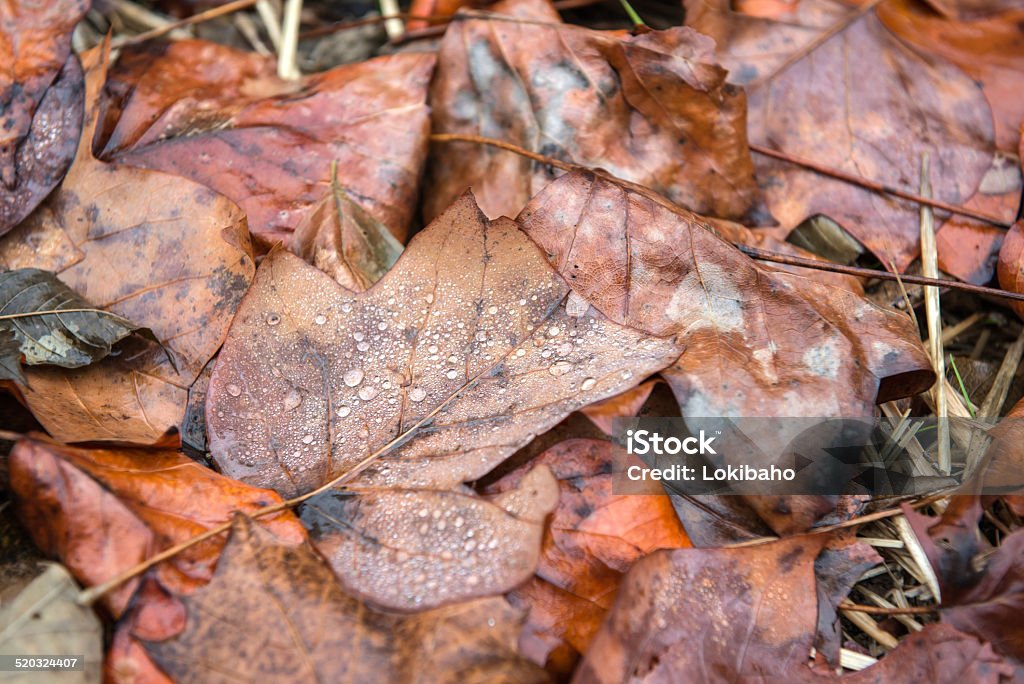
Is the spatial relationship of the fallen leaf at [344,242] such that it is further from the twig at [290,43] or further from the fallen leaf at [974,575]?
the fallen leaf at [974,575]

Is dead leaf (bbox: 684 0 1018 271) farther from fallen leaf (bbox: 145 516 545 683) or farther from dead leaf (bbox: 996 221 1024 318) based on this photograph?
fallen leaf (bbox: 145 516 545 683)

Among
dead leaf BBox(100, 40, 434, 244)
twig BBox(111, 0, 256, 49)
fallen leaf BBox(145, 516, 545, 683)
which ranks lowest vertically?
fallen leaf BBox(145, 516, 545, 683)

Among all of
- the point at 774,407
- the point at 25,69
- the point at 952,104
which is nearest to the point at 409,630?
the point at 774,407

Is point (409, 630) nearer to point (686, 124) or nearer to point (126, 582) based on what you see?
point (126, 582)

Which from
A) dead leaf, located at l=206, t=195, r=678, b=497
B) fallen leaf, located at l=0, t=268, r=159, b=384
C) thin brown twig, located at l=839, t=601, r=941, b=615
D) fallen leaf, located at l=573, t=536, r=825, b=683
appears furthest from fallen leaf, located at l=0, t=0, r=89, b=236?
thin brown twig, located at l=839, t=601, r=941, b=615

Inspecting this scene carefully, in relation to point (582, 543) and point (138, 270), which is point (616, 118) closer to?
point (582, 543)

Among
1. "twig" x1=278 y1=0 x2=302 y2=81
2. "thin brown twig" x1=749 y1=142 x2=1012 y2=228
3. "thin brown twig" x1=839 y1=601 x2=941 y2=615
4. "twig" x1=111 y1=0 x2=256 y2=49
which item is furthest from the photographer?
"twig" x1=278 y1=0 x2=302 y2=81
